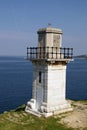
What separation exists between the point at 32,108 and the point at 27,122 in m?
3.01

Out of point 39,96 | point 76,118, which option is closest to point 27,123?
point 39,96

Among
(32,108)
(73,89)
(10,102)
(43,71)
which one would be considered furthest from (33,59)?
(73,89)

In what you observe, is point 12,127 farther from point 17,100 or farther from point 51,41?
point 17,100

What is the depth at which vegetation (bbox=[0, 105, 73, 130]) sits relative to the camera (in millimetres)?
21734

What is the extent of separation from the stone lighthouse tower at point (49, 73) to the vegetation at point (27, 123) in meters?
1.01

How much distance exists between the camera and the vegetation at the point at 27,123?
2173 cm

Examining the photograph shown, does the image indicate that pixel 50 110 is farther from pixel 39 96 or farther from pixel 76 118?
pixel 76 118

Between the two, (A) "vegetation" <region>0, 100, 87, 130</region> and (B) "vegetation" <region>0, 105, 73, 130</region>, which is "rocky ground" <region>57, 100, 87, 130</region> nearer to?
(A) "vegetation" <region>0, 100, 87, 130</region>

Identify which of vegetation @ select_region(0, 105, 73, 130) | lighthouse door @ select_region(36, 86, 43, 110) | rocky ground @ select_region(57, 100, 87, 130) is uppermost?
lighthouse door @ select_region(36, 86, 43, 110)

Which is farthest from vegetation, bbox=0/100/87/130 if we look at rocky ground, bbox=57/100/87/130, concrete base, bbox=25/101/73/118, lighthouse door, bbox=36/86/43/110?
lighthouse door, bbox=36/86/43/110

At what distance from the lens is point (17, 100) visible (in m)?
55.8

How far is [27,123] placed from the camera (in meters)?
22.8

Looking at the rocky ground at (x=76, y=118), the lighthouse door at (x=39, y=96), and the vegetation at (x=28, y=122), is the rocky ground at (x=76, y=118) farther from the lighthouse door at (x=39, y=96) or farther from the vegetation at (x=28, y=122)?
the lighthouse door at (x=39, y=96)

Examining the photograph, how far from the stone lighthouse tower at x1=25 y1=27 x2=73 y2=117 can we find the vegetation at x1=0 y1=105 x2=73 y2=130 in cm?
101
